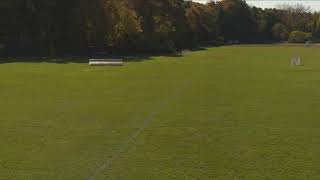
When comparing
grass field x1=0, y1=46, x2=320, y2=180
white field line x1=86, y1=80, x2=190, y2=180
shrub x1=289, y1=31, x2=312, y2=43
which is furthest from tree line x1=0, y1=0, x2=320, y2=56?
shrub x1=289, y1=31, x2=312, y2=43

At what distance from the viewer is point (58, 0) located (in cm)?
6069

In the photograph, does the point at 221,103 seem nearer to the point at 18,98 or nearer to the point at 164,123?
the point at 164,123

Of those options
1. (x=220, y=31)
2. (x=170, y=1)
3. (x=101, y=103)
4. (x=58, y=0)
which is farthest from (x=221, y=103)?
(x=220, y=31)

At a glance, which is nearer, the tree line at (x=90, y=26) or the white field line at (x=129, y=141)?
the white field line at (x=129, y=141)

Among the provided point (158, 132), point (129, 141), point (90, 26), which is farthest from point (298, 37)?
point (129, 141)

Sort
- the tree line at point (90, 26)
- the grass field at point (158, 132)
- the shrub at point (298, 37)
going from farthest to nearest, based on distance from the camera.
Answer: the shrub at point (298, 37) < the tree line at point (90, 26) < the grass field at point (158, 132)

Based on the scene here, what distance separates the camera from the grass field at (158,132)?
9.79m

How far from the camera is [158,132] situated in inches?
531

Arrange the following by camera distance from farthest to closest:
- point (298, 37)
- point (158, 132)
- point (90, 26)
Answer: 1. point (298, 37)
2. point (90, 26)
3. point (158, 132)

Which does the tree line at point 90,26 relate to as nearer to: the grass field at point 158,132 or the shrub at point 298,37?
the grass field at point 158,132

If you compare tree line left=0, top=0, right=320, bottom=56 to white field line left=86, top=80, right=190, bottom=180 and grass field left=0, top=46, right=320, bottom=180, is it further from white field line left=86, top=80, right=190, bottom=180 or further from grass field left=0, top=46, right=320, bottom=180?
white field line left=86, top=80, right=190, bottom=180

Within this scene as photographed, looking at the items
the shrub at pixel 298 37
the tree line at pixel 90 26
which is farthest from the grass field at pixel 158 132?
the shrub at pixel 298 37

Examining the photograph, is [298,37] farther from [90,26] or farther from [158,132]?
[158,132]

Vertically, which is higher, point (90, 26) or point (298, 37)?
point (90, 26)
